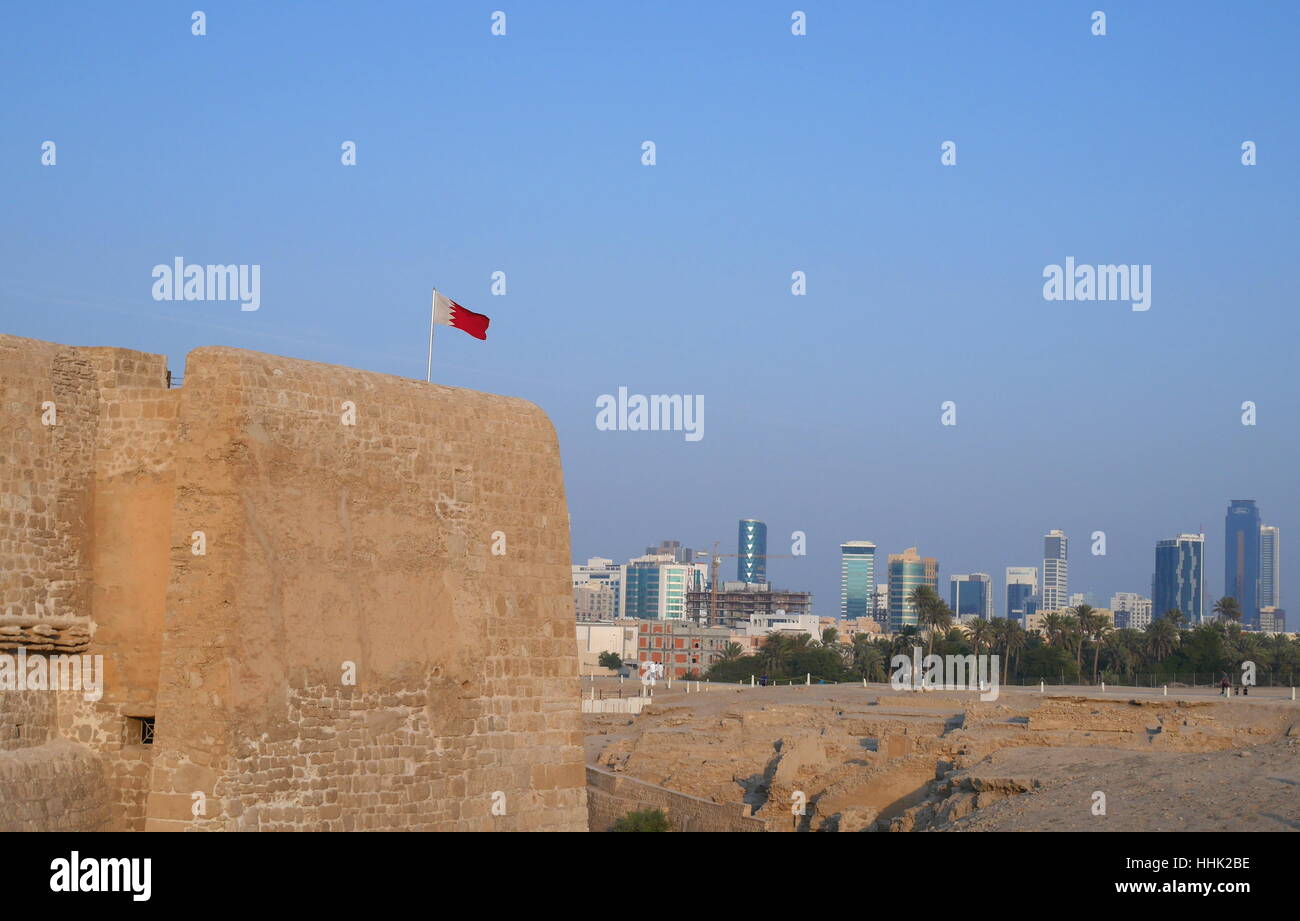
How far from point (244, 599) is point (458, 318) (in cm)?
491

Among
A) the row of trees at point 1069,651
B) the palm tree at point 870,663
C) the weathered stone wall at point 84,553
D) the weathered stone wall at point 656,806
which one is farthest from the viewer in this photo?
the palm tree at point 870,663

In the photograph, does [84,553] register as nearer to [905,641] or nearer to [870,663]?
[870,663]

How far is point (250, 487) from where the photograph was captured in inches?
483

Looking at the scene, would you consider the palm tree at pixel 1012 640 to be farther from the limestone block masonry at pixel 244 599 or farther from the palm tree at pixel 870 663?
the limestone block masonry at pixel 244 599

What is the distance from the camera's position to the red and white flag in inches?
617

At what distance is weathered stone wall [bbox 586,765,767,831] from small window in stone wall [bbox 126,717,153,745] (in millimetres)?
14361

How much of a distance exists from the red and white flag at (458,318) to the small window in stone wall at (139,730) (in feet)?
17.1

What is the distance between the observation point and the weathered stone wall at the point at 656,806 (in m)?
27.1

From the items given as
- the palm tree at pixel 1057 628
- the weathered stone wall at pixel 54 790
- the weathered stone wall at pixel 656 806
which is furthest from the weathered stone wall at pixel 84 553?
the palm tree at pixel 1057 628

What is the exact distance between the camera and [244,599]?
1205cm

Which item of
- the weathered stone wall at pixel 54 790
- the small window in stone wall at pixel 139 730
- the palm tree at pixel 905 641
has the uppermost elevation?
the small window in stone wall at pixel 139 730

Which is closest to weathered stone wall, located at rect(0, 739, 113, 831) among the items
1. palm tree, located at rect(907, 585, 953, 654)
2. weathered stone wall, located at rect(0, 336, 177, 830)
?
weathered stone wall, located at rect(0, 336, 177, 830)
